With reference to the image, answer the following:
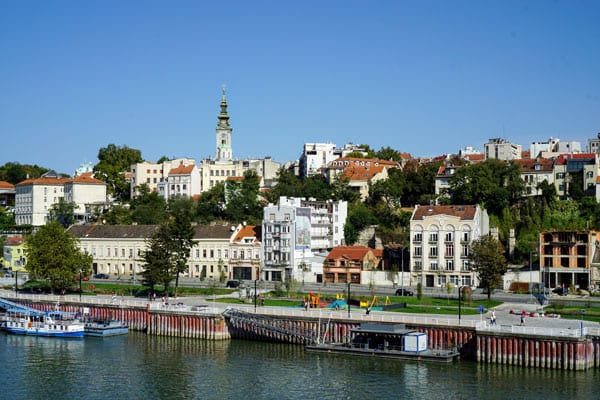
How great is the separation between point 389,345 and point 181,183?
91.0 meters

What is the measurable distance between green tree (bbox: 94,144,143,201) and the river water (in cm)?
9467

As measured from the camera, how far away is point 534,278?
88125 mm

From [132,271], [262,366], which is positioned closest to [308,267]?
[132,271]

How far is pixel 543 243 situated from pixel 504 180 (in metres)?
25.4

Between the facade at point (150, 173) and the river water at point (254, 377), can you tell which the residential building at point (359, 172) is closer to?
the facade at point (150, 173)

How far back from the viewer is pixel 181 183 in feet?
484

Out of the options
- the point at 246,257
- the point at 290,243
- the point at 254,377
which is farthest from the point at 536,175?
the point at 254,377

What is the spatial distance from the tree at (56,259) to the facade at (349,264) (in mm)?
26858

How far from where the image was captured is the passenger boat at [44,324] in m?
73.5

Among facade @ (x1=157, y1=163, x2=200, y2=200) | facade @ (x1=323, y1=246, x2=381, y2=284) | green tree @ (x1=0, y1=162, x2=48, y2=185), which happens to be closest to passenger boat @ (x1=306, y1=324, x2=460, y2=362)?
facade @ (x1=323, y1=246, x2=381, y2=284)

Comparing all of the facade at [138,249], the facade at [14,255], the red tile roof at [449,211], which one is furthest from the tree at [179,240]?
the facade at [14,255]

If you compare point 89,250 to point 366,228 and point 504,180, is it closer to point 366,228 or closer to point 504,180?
point 366,228

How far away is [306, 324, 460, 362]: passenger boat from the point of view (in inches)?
2344

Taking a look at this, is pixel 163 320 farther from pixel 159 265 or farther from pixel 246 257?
pixel 246 257
